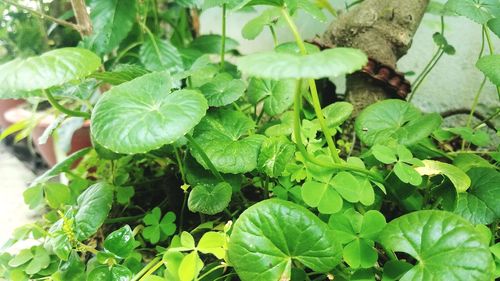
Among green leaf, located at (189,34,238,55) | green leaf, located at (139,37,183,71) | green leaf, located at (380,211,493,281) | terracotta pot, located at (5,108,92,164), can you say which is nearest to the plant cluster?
green leaf, located at (380,211,493,281)

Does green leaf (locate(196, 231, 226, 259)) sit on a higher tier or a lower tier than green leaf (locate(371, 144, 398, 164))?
lower

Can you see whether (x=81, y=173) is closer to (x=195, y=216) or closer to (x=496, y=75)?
(x=195, y=216)

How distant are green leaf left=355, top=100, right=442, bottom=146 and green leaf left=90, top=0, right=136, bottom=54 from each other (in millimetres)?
666

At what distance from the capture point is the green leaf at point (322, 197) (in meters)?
0.63

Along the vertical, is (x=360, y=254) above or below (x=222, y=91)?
below

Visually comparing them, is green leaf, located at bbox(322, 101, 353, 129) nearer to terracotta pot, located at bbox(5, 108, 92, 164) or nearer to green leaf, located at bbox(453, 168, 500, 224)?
green leaf, located at bbox(453, 168, 500, 224)

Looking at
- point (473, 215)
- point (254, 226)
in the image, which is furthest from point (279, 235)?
point (473, 215)

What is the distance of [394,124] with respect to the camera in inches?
31.0

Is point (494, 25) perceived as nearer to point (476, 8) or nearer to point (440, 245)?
point (476, 8)

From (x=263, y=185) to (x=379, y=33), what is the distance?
1.60 feet

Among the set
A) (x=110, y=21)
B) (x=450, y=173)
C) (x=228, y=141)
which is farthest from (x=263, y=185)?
(x=110, y=21)

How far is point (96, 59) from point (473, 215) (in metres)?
0.64

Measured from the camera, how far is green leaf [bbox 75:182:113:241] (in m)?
0.69

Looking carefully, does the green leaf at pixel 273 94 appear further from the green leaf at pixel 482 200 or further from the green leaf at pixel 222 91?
the green leaf at pixel 482 200
